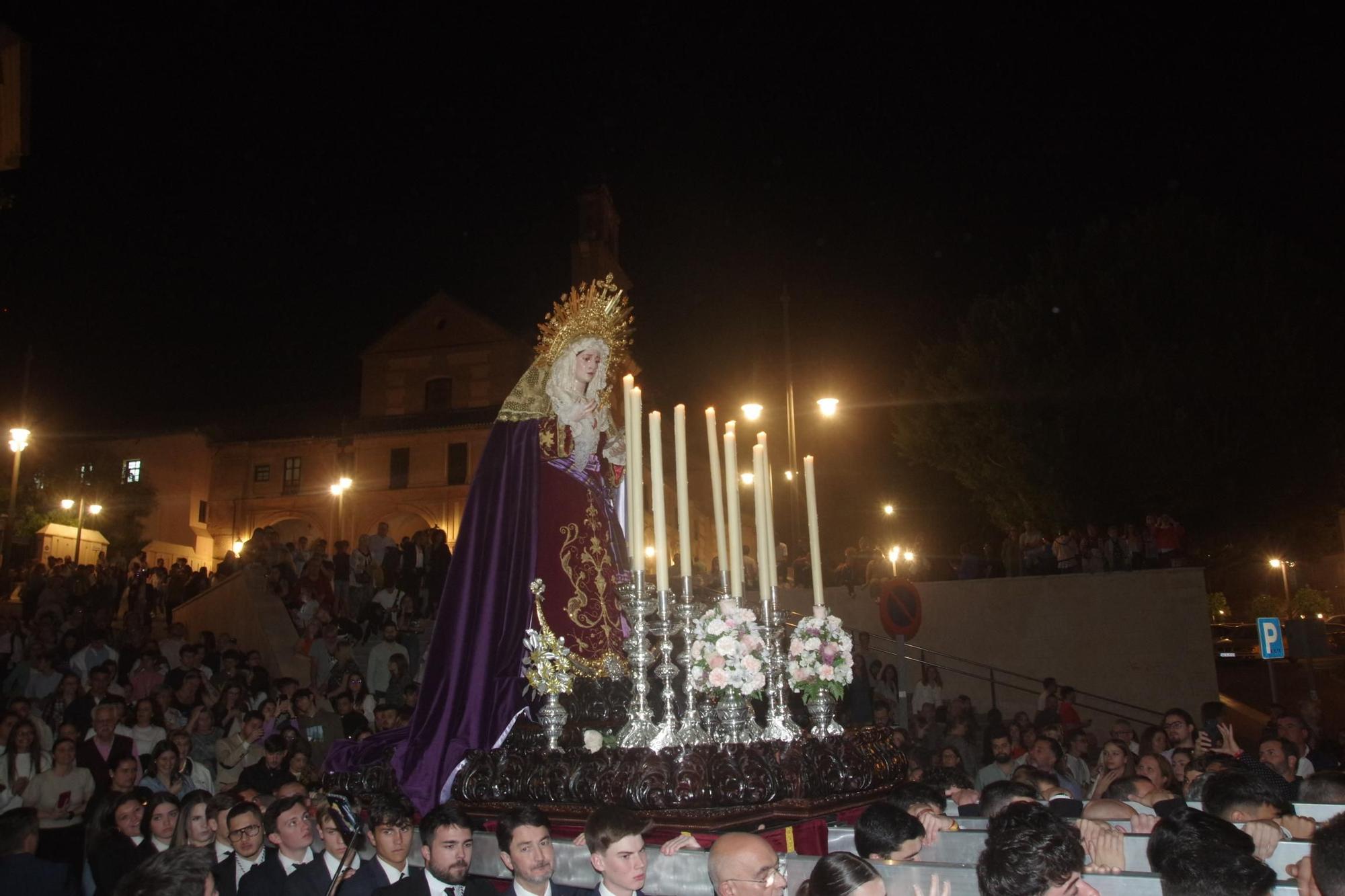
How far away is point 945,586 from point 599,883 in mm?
15134

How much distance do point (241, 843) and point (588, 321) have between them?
11.7 ft

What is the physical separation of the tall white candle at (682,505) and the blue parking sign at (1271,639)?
9.26 metres

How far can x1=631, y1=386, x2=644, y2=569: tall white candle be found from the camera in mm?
4996

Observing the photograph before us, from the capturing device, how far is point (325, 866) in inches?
195

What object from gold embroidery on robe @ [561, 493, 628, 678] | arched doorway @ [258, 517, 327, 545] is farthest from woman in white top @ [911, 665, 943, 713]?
arched doorway @ [258, 517, 327, 545]

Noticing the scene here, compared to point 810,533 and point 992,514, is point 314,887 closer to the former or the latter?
point 810,533

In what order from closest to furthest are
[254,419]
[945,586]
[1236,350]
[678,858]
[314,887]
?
[678,858]
[314,887]
[945,586]
[1236,350]
[254,419]

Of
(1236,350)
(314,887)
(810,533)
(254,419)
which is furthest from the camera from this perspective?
(254,419)

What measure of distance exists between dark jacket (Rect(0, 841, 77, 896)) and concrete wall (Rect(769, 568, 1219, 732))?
12483 millimetres

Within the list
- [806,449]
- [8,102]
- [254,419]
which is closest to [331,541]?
[254,419]

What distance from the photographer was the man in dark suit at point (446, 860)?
4285 millimetres

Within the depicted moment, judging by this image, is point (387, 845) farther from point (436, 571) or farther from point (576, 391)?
point (436, 571)

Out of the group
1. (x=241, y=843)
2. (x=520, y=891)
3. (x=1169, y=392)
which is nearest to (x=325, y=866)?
(x=241, y=843)

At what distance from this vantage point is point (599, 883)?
13.3ft
